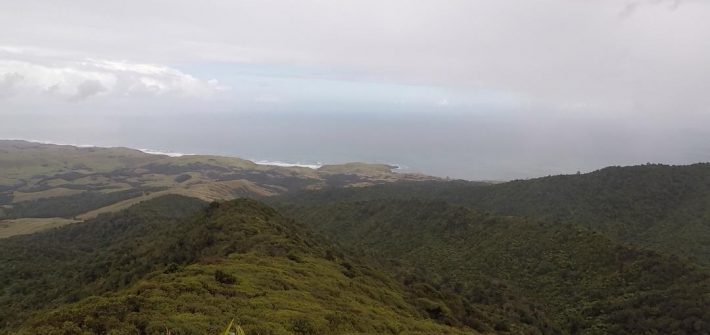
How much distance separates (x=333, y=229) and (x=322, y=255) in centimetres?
4176

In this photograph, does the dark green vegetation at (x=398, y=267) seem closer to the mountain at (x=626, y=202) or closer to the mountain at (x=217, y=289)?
the mountain at (x=217, y=289)

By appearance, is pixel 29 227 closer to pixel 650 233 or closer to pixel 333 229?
pixel 333 229

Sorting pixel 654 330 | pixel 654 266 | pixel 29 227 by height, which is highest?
pixel 654 266

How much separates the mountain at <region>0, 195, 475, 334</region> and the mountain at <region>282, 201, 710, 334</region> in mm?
9247

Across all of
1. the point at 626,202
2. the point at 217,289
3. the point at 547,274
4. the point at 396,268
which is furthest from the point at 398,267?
the point at 626,202

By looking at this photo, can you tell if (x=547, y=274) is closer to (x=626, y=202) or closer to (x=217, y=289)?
(x=217, y=289)

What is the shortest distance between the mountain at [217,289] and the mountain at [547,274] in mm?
9247

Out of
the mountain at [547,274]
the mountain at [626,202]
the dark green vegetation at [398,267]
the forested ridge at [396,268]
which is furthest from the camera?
the mountain at [626,202]

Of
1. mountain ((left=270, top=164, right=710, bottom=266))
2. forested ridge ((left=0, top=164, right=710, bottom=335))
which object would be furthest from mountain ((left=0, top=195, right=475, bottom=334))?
mountain ((left=270, top=164, right=710, bottom=266))

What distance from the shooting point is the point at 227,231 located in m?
34.8

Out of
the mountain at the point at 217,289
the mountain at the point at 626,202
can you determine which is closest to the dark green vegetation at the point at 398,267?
the mountain at the point at 217,289

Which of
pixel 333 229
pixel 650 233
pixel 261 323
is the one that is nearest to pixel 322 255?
pixel 261 323

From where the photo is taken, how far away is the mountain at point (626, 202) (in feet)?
204

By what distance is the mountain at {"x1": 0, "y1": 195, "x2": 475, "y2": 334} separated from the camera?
14.8 meters
